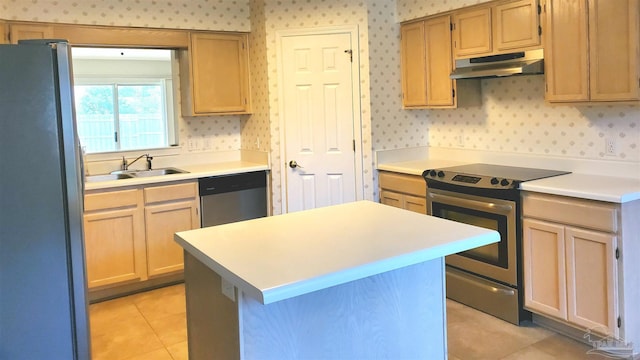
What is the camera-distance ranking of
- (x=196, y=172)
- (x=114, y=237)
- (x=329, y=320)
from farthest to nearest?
(x=196, y=172) < (x=114, y=237) < (x=329, y=320)

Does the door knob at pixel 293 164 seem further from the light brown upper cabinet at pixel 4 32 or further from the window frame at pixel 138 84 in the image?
the light brown upper cabinet at pixel 4 32

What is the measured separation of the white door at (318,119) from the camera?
4434 millimetres

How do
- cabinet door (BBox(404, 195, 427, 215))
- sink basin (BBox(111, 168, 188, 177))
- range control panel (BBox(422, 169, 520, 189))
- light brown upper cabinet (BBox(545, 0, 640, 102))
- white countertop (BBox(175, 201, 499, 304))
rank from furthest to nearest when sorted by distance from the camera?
sink basin (BBox(111, 168, 188, 177))
cabinet door (BBox(404, 195, 427, 215))
range control panel (BBox(422, 169, 520, 189))
light brown upper cabinet (BBox(545, 0, 640, 102))
white countertop (BBox(175, 201, 499, 304))

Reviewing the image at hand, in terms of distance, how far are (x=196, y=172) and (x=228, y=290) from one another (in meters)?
2.62

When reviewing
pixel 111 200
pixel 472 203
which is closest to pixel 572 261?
pixel 472 203

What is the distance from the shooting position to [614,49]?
2.98m

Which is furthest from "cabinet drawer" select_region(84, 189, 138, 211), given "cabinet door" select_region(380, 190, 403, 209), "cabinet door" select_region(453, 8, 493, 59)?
"cabinet door" select_region(453, 8, 493, 59)

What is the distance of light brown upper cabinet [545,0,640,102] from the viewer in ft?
9.55

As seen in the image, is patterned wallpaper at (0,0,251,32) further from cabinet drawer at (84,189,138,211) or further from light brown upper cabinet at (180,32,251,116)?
cabinet drawer at (84,189,138,211)

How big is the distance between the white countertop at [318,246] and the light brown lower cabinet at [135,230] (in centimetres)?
196

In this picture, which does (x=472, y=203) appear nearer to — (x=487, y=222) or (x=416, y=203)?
(x=487, y=222)

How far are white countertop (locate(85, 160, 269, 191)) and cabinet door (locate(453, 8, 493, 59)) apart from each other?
193cm

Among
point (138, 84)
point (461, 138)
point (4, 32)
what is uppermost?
point (4, 32)

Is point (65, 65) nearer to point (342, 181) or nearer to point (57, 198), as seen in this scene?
point (57, 198)
